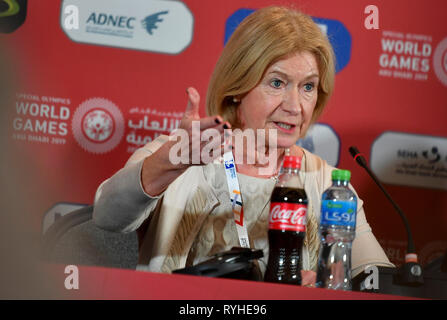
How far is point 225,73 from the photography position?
1655 mm

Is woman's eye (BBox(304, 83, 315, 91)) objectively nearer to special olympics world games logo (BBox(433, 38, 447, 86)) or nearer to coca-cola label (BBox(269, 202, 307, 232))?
coca-cola label (BBox(269, 202, 307, 232))

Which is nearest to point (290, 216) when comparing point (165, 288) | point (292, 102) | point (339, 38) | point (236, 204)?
point (236, 204)

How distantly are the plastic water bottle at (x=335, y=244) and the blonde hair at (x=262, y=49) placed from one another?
435mm

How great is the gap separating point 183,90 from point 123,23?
1.02 ft

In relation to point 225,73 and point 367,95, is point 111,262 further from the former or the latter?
point 367,95

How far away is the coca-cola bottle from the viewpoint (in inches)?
43.9

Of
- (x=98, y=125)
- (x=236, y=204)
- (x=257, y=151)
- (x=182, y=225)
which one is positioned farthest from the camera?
(x=98, y=125)

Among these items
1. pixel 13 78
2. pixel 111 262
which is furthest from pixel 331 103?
pixel 13 78

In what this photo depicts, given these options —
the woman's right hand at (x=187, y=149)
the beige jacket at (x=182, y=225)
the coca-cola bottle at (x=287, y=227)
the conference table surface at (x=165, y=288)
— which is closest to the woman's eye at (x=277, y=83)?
the beige jacket at (x=182, y=225)

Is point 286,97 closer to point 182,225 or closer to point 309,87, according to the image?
point 309,87

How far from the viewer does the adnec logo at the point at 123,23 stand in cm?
215

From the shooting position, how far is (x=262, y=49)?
1.57 meters

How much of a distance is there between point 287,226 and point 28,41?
4.55 ft

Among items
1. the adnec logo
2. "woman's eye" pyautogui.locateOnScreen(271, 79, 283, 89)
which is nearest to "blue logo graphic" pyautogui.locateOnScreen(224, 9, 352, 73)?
the adnec logo
